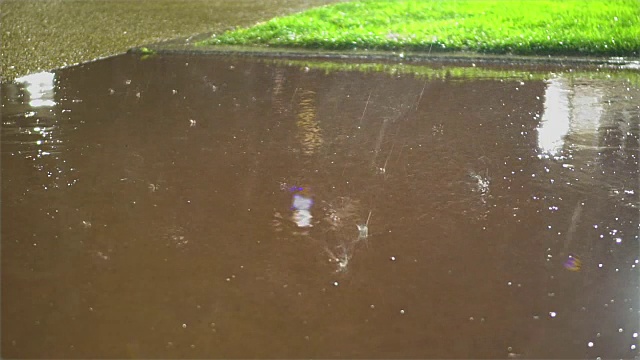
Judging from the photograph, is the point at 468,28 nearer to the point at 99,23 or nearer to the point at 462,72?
the point at 462,72

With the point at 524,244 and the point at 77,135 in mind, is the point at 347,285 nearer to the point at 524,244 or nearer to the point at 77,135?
the point at 524,244

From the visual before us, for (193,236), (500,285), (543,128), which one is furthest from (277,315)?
(543,128)

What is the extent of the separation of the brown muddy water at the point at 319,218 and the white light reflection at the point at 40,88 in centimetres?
3

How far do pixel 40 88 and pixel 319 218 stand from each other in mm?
3168

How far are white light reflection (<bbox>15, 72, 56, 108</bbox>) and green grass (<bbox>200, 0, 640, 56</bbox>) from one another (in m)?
1.62

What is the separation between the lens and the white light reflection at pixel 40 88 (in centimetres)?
538

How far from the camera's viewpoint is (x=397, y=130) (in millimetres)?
4930

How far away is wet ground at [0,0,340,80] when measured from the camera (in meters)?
6.66

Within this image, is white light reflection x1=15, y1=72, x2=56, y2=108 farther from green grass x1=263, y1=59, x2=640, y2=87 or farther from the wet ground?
green grass x1=263, y1=59, x2=640, y2=87

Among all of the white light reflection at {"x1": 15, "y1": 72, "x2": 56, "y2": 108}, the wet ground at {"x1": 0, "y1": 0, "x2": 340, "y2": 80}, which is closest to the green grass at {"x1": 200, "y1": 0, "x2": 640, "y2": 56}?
the wet ground at {"x1": 0, "y1": 0, "x2": 340, "y2": 80}

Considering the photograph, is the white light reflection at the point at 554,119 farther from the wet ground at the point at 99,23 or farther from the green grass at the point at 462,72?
the wet ground at the point at 99,23

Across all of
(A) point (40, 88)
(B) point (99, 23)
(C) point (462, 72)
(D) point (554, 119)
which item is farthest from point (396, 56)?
(B) point (99, 23)

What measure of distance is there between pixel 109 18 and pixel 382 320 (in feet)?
20.8

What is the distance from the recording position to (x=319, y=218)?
12.3ft
